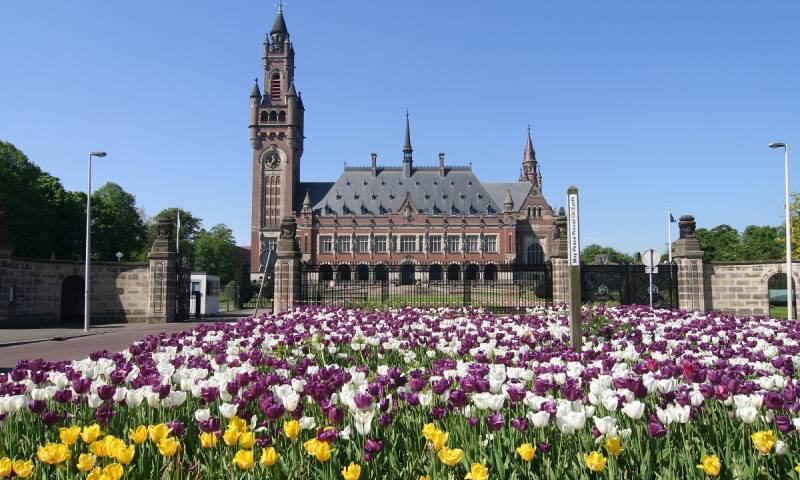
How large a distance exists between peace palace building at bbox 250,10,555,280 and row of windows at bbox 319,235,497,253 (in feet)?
0.43

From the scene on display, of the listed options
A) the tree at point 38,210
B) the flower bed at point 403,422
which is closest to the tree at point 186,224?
the tree at point 38,210

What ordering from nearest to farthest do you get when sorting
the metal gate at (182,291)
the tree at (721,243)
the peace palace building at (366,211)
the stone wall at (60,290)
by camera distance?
the stone wall at (60,290) → the metal gate at (182,291) → the peace palace building at (366,211) → the tree at (721,243)

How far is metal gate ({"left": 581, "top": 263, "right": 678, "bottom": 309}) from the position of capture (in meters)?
22.2

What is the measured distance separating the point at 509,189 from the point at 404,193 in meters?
15.2

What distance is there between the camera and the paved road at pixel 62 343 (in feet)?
40.4

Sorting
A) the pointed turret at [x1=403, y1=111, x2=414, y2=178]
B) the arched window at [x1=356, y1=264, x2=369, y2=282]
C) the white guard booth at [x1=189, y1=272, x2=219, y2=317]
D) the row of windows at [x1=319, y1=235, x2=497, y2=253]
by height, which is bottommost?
the white guard booth at [x1=189, y1=272, x2=219, y2=317]

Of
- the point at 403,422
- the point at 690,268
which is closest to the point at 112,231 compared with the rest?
the point at 690,268

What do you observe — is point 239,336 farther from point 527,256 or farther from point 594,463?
point 527,256

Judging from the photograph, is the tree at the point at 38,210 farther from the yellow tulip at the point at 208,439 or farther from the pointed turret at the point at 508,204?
the pointed turret at the point at 508,204

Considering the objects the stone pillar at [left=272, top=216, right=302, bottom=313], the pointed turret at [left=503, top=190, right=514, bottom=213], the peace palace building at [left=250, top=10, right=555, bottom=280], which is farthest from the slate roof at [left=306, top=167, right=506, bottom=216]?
the stone pillar at [left=272, top=216, right=302, bottom=313]

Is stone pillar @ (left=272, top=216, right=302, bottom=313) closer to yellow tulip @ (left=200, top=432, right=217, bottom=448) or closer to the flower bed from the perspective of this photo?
the flower bed

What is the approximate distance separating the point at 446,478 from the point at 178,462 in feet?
4.80

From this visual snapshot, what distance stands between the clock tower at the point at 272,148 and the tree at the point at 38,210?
23612 mm

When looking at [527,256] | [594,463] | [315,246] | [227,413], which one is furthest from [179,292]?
[527,256]
